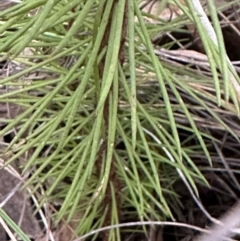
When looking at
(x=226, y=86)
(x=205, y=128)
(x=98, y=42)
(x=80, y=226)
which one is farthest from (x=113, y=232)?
(x=226, y=86)

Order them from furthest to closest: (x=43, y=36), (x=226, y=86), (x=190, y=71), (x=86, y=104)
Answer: (x=190, y=71), (x=86, y=104), (x=43, y=36), (x=226, y=86)

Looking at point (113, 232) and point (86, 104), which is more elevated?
point (86, 104)

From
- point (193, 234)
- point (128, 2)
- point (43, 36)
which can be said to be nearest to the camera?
point (128, 2)

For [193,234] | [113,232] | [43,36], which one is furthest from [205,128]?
[43,36]

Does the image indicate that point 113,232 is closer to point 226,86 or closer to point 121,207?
point 121,207

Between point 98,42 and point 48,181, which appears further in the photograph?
point 48,181

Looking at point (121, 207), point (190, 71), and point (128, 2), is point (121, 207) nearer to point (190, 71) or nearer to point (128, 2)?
point (190, 71)

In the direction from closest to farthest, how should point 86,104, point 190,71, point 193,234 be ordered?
1. point 86,104
2. point 190,71
3. point 193,234

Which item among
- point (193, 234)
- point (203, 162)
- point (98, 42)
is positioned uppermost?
point (98, 42)

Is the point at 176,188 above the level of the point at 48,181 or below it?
below

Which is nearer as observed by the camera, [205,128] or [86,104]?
[86,104]
